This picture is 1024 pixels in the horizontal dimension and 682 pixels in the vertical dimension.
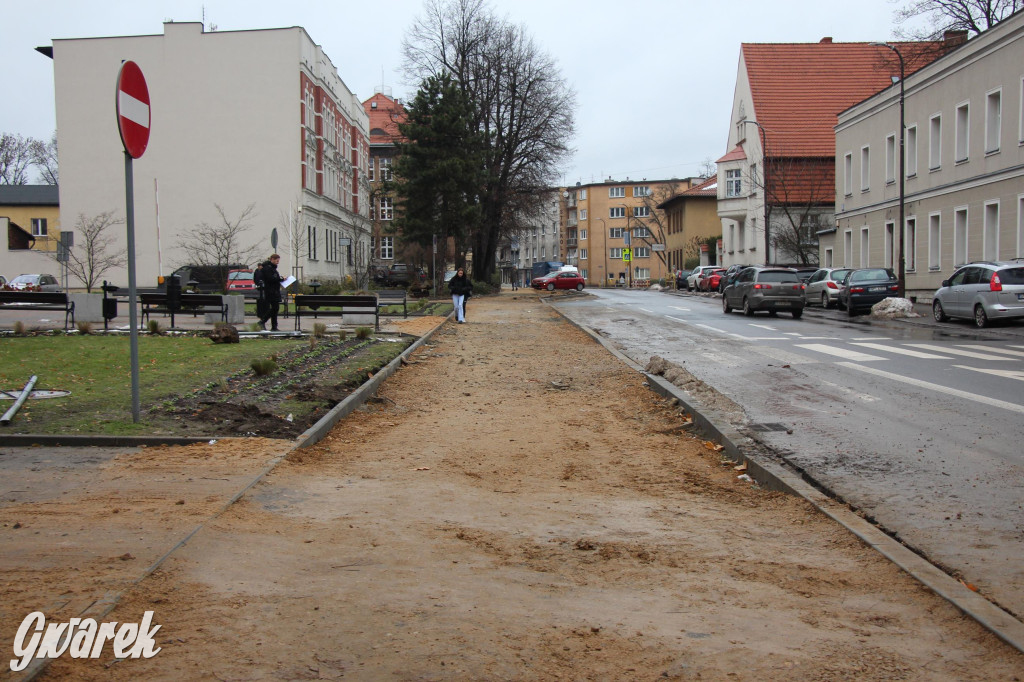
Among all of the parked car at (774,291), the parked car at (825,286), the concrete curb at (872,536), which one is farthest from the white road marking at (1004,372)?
the parked car at (825,286)

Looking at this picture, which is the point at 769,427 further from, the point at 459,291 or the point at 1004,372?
the point at 459,291

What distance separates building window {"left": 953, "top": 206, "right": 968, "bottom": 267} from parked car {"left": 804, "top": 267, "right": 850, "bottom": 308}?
3.95 meters

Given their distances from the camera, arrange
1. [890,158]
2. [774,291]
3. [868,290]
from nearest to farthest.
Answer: [774,291]
[868,290]
[890,158]

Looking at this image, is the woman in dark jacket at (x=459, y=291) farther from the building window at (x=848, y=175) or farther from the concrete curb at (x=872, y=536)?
the building window at (x=848, y=175)

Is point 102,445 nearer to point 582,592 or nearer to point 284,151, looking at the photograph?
point 582,592

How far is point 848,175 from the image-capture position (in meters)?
47.2

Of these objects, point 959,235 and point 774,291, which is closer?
point 774,291

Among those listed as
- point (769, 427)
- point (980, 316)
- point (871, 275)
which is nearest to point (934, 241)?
point (871, 275)

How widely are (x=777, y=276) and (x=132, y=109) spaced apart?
24886mm

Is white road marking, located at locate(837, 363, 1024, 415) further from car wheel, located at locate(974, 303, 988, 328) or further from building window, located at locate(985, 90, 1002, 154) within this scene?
building window, located at locate(985, 90, 1002, 154)

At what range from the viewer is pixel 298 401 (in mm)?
9930

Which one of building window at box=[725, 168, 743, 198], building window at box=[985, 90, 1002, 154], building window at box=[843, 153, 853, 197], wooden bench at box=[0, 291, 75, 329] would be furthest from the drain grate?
building window at box=[725, 168, 743, 198]

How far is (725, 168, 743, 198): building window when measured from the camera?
2589 inches

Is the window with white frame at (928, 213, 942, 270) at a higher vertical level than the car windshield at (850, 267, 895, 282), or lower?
higher
